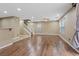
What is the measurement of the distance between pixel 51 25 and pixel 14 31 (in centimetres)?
801

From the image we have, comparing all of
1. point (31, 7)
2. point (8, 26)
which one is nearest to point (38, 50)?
point (31, 7)

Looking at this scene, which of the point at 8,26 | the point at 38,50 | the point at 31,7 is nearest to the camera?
the point at 38,50

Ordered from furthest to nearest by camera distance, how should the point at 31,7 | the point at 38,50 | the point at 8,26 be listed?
the point at 8,26 → the point at 31,7 → the point at 38,50

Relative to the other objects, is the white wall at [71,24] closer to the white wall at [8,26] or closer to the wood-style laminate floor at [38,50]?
the wood-style laminate floor at [38,50]

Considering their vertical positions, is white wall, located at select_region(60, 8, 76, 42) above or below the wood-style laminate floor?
above

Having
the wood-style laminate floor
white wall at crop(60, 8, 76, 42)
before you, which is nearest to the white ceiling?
white wall at crop(60, 8, 76, 42)

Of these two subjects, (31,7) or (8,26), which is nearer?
(31,7)

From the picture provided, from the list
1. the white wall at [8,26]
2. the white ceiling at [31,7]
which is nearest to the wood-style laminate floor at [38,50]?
the white wall at [8,26]

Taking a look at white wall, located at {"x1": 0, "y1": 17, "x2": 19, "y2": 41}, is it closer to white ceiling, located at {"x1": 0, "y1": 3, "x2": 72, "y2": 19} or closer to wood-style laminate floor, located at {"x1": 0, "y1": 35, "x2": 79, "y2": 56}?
white ceiling, located at {"x1": 0, "y1": 3, "x2": 72, "y2": 19}

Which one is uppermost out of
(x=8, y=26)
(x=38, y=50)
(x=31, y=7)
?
(x=31, y=7)

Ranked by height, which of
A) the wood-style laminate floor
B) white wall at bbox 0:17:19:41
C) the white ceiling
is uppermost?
the white ceiling

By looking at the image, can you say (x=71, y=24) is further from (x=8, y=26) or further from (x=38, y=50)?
(x=8, y=26)

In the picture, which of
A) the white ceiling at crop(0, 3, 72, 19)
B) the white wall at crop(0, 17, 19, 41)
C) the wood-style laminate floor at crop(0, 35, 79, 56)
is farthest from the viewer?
the white wall at crop(0, 17, 19, 41)

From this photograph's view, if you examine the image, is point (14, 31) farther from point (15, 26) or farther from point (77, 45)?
point (77, 45)
